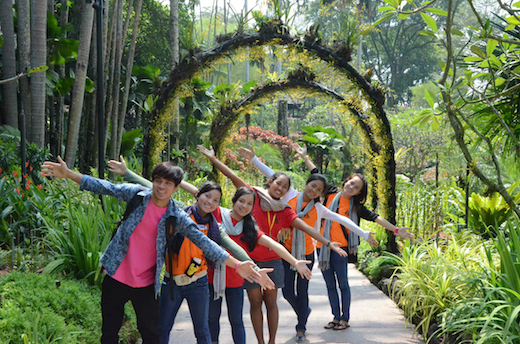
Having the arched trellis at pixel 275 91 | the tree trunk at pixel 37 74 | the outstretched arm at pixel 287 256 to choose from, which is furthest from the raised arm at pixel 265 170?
the tree trunk at pixel 37 74

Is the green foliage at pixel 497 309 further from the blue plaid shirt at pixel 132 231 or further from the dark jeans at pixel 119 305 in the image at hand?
the dark jeans at pixel 119 305

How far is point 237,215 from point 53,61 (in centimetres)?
513

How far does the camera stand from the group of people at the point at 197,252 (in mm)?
2715

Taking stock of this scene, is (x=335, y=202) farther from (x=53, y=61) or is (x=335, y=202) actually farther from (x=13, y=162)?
(x=53, y=61)

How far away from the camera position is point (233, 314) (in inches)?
131

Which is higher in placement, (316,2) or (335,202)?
(316,2)

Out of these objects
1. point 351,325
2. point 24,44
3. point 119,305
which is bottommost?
point 351,325

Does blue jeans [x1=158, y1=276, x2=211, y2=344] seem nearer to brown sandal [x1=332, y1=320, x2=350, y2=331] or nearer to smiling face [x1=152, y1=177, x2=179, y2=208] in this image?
smiling face [x1=152, y1=177, x2=179, y2=208]

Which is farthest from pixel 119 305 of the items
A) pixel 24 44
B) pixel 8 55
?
pixel 8 55

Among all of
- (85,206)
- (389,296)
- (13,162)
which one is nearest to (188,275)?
(85,206)

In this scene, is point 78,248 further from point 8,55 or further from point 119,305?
point 8,55

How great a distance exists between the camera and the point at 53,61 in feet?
23.0

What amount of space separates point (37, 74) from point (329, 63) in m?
3.95

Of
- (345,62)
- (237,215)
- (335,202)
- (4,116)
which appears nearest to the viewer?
(237,215)
